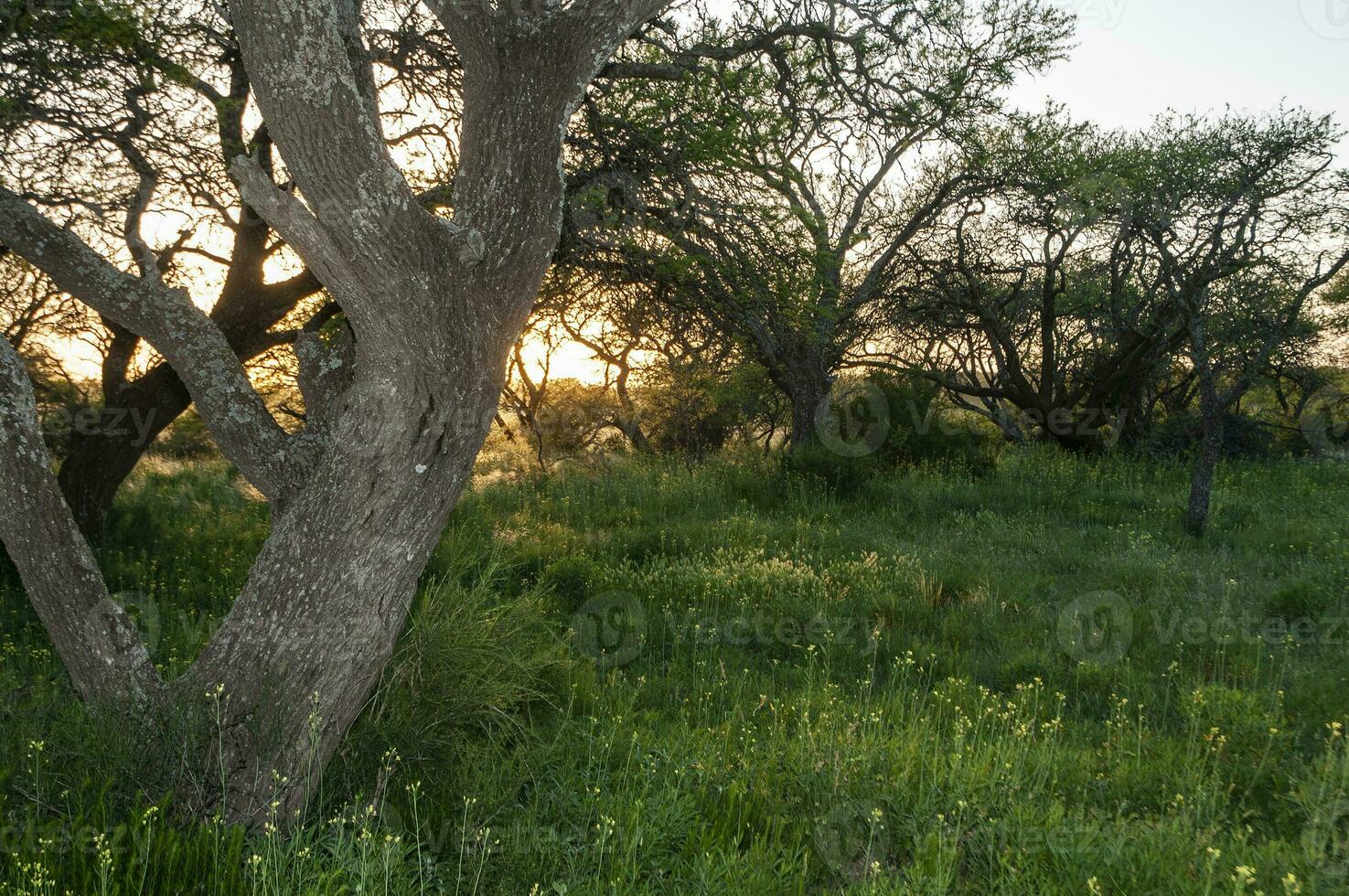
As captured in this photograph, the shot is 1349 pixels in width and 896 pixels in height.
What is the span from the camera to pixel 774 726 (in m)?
4.85

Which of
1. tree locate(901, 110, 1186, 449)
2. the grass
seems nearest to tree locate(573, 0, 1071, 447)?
the grass

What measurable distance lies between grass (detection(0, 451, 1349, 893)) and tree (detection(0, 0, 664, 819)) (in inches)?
18.7

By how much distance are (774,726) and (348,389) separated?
2.79 meters

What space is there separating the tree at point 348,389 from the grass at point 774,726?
476 millimetres

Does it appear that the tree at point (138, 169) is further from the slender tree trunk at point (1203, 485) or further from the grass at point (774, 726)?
the slender tree trunk at point (1203, 485)

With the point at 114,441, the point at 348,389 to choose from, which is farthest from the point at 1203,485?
the point at 114,441

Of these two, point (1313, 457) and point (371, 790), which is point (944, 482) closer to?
point (1313, 457)

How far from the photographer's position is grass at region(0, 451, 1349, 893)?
3.50 metres

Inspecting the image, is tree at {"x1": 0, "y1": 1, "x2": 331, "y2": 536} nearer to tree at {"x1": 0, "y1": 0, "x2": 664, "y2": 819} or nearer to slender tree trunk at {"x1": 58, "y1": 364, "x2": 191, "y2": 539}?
slender tree trunk at {"x1": 58, "y1": 364, "x2": 191, "y2": 539}

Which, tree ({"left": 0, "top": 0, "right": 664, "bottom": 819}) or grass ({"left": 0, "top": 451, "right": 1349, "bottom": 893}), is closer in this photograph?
grass ({"left": 0, "top": 451, "right": 1349, "bottom": 893})

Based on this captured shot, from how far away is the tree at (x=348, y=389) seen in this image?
3.80m

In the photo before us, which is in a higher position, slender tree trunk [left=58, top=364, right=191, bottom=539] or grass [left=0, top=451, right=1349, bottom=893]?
slender tree trunk [left=58, top=364, right=191, bottom=539]

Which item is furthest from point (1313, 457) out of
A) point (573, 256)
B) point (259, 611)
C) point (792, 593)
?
point (259, 611)

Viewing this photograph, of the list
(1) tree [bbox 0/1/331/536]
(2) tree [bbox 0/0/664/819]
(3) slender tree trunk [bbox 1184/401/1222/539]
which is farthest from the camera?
(3) slender tree trunk [bbox 1184/401/1222/539]
